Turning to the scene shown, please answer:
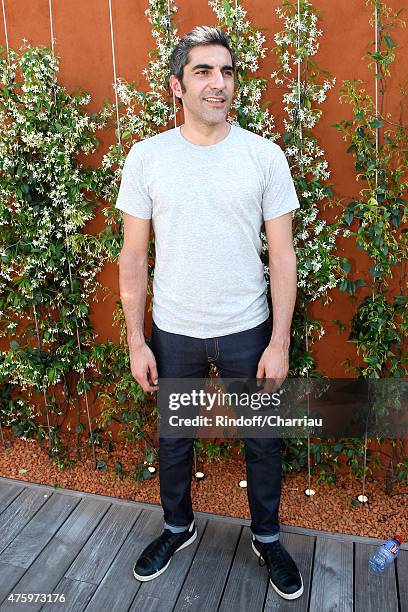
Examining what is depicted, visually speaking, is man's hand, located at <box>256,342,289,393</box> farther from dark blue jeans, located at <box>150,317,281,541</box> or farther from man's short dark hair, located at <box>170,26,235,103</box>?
man's short dark hair, located at <box>170,26,235,103</box>

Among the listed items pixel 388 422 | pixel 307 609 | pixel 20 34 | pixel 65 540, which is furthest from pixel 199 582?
pixel 20 34

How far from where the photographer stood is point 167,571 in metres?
2.29

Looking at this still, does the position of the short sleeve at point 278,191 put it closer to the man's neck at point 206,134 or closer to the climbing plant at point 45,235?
the man's neck at point 206,134

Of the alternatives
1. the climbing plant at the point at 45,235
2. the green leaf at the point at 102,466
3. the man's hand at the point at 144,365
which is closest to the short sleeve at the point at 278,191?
the man's hand at the point at 144,365

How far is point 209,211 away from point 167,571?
140 cm

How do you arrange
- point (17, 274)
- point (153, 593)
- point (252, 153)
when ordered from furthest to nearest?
point (17, 274) → point (153, 593) → point (252, 153)

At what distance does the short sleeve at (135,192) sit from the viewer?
203cm

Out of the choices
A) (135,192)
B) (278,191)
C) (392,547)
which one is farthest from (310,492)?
(135,192)

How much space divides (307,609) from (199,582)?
1.34 feet

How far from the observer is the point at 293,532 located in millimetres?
2496

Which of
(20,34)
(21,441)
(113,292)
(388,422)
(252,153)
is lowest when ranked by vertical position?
(21,441)

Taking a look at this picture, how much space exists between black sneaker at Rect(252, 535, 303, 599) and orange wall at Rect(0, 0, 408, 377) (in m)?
0.83

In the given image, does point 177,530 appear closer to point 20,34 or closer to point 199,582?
point 199,582

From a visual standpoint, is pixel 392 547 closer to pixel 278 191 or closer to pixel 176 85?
pixel 278 191
